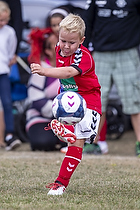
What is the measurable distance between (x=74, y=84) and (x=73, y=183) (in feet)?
2.76

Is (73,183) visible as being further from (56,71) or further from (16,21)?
(16,21)

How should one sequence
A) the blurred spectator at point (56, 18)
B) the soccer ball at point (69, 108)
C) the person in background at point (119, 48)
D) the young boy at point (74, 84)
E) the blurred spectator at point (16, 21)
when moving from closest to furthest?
the soccer ball at point (69, 108)
the young boy at point (74, 84)
the person in background at point (119, 48)
the blurred spectator at point (56, 18)
the blurred spectator at point (16, 21)

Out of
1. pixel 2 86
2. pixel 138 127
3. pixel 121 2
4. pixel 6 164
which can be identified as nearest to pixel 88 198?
pixel 6 164

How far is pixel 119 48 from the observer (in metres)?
5.79

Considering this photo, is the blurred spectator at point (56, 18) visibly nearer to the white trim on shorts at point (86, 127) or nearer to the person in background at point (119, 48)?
Result: the person in background at point (119, 48)

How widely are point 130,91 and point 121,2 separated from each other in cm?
102

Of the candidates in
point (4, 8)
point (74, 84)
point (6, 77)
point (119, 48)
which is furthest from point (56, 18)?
point (74, 84)

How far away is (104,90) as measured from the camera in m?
5.85

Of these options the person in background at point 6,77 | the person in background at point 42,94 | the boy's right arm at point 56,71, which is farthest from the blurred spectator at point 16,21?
the boy's right arm at point 56,71

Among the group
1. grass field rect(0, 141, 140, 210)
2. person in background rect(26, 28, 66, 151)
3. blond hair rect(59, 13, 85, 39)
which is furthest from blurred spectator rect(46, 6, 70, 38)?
blond hair rect(59, 13, 85, 39)

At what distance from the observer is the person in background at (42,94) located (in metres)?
6.43

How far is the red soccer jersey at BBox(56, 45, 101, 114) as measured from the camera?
3542 mm

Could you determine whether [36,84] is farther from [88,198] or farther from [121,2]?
[88,198]

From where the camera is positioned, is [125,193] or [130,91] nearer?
[125,193]
